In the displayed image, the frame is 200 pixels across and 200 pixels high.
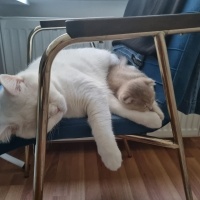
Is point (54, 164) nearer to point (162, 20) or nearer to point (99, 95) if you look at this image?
point (99, 95)

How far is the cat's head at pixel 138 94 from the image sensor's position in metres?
0.75

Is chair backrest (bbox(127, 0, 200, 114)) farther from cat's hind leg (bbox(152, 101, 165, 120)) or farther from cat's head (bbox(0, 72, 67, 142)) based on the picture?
cat's head (bbox(0, 72, 67, 142))

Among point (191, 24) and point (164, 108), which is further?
point (164, 108)

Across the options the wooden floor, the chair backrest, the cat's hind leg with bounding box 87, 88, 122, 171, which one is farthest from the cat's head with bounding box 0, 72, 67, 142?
the wooden floor

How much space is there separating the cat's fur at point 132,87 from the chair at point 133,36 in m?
0.05

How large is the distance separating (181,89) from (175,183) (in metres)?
0.69

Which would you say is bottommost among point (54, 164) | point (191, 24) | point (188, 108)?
point (54, 164)

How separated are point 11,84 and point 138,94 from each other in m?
0.41

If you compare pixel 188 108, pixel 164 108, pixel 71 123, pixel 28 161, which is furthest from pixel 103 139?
pixel 28 161

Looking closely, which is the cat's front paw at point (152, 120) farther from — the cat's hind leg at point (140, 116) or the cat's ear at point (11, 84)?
the cat's ear at point (11, 84)

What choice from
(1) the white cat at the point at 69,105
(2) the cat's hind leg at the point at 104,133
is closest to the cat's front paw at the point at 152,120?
(1) the white cat at the point at 69,105

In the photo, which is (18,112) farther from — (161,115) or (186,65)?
(186,65)

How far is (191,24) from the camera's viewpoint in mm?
590

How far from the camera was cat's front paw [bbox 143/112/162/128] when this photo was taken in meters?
0.69
